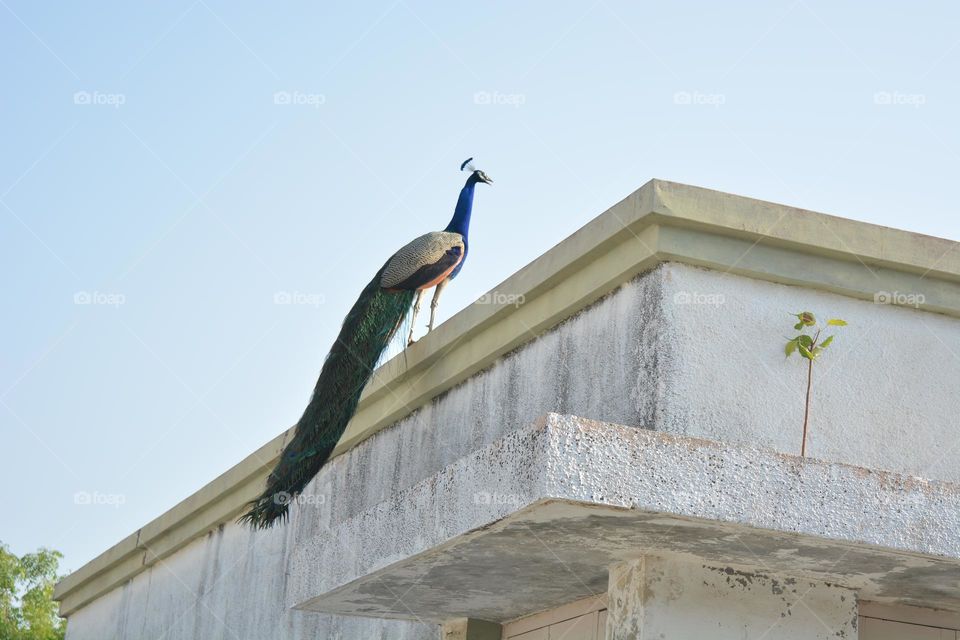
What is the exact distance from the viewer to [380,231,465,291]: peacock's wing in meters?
8.80

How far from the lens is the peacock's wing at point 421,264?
880cm

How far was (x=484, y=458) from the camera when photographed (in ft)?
18.1

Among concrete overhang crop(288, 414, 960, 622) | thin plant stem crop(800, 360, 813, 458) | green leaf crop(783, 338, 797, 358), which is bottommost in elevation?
concrete overhang crop(288, 414, 960, 622)

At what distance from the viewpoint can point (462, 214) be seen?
979cm

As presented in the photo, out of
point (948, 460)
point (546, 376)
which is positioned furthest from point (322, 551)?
point (948, 460)

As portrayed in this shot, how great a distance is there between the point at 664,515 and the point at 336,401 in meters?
3.85

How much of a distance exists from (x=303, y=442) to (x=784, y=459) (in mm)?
3986

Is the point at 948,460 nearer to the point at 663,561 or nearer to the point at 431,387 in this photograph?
the point at 663,561

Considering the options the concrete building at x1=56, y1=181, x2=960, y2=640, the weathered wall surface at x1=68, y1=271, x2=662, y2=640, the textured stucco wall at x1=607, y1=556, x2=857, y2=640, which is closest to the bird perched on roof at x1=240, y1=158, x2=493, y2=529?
the concrete building at x1=56, y1=181, x2=960, y2=640

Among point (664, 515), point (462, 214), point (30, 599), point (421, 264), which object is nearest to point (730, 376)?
point (664, 515)

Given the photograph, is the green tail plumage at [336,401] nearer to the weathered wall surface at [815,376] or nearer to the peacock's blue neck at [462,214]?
the peacock's blue neck at [462,214]

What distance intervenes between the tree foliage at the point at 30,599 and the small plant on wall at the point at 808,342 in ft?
61.2

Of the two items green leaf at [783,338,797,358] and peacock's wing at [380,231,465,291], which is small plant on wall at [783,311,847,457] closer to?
green leaf at [783,338,797,358]

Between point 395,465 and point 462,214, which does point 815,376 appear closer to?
point 395,465
